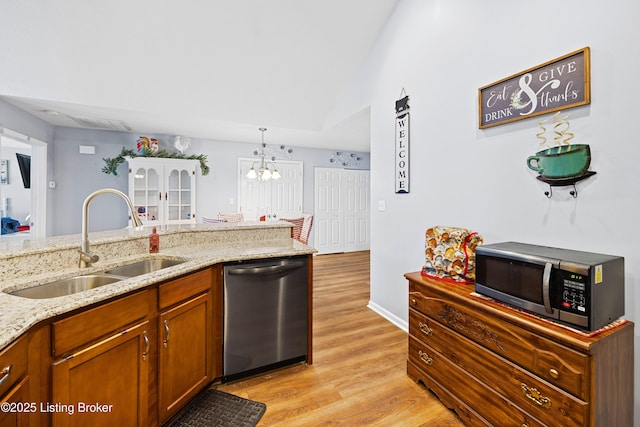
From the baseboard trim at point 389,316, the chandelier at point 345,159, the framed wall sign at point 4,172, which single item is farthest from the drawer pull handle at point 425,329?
the framed wall sign at point 4,172

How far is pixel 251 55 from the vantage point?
11.1 ft

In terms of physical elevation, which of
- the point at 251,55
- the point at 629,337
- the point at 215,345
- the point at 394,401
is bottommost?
the point at 394,401

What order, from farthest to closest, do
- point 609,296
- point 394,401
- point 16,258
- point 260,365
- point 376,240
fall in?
point 376,240
point 260,365
point 394,401
point 16,258
point 609,296

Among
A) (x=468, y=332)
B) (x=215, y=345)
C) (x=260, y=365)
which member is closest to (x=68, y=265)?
(x=215, y=345)

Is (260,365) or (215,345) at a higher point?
(215,345)

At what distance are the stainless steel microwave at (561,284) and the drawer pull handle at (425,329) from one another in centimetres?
51

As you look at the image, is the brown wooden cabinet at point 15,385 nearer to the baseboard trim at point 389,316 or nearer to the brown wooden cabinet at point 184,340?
the brown wooden cabinet at point 184,340

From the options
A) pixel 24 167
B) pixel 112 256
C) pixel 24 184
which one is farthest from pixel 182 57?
pixel 24 184

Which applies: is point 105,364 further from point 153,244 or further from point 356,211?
point 356,211

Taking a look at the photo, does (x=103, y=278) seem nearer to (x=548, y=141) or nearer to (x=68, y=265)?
(x=68, y=265)

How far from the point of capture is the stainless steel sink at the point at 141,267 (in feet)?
5.78

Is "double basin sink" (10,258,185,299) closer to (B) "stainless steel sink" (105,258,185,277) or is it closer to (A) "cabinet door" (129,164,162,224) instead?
(B) "stainless steel sink" (105,258,185,277)

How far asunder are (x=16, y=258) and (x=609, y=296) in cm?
275

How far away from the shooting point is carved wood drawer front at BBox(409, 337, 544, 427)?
1.38 metres
